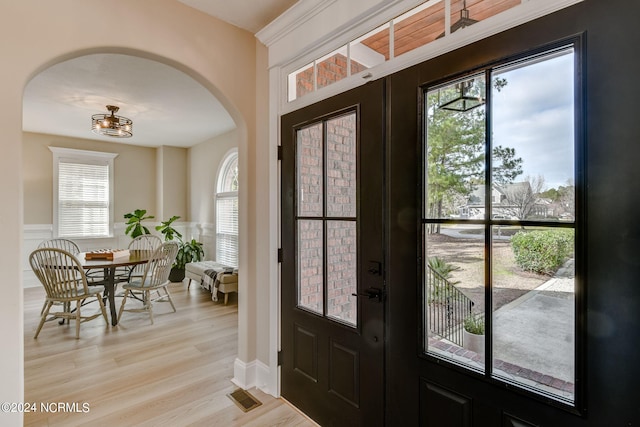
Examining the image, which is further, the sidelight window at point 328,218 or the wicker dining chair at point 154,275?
the wicker dining chair at point 154,275

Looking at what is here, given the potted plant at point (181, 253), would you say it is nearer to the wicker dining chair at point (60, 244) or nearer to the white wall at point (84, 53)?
the wicker dining chair at point (60, 244)

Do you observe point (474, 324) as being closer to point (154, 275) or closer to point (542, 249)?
point (542, 249)

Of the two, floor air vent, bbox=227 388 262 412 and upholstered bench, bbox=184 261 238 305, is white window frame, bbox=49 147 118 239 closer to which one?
upholstered bench, bbox=184 261 238 305

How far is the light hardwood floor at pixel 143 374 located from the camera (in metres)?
2.13

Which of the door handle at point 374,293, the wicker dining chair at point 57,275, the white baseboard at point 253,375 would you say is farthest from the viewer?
the wicker dining chair at point 57,275

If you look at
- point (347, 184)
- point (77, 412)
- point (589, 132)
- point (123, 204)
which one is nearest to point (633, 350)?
point (589, 132)

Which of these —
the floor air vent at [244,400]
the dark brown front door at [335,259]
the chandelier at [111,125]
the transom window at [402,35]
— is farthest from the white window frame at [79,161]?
the transom window at [402,35]

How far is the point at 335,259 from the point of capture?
6.36 feet

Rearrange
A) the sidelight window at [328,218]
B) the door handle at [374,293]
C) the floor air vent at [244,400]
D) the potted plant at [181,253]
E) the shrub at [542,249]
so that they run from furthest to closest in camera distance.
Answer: the potted plant at [181,253]
the floor air vent at [244,400]
the sidelight window at [328,218]
the door handle at [374,293]
the shrub at [542,249]

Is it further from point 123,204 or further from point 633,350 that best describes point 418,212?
point 123,204

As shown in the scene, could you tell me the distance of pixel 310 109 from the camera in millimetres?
2066

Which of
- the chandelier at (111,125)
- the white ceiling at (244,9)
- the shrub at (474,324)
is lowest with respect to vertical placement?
the shrub at (474,324)

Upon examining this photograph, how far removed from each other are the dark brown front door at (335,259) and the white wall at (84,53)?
462 millimetres

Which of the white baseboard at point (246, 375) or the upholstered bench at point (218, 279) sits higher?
the upholstered bench at point (218, 279)
